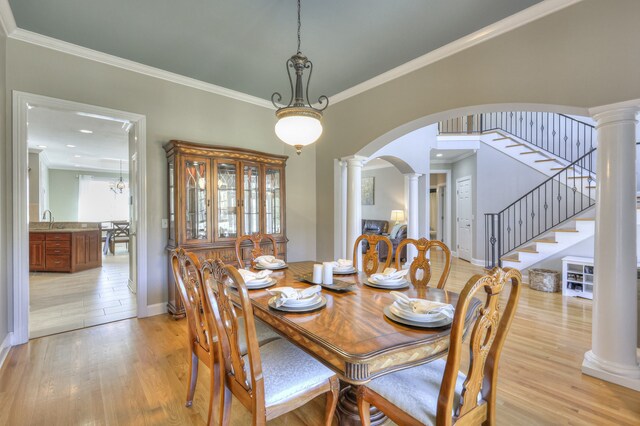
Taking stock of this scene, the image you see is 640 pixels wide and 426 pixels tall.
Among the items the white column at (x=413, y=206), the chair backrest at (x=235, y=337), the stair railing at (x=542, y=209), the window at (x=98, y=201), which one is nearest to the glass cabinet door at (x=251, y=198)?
the chair backrest at (x=235, y=337)

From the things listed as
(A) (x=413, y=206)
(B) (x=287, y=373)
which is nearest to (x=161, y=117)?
(B) (x=287, y=373)

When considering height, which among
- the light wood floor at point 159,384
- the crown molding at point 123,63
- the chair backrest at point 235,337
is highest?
the crown molding at point 123,63

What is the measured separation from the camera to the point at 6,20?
2.51 m

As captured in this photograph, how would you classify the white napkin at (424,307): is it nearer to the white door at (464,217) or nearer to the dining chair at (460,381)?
the dining chair at (460,381)

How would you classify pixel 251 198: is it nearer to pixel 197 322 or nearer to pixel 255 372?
pixel 197 322

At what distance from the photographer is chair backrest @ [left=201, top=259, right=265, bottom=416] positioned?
1.18 metres

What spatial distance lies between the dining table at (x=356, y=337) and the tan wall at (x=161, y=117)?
93.9 inches

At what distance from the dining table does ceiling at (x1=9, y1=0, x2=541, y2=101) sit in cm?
223

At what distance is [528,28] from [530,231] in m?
4.96

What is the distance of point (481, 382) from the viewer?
125 cm

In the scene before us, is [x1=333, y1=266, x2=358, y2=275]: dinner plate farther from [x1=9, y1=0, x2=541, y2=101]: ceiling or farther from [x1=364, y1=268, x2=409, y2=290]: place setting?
[x1=9, y1=0, x2=541, y2=101]: ceiling

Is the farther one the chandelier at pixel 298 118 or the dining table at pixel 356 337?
the chandelier at pixel 298 118

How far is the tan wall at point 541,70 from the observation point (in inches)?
83.0

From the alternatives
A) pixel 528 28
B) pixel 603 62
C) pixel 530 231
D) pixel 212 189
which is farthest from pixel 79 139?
pixel 530 231
